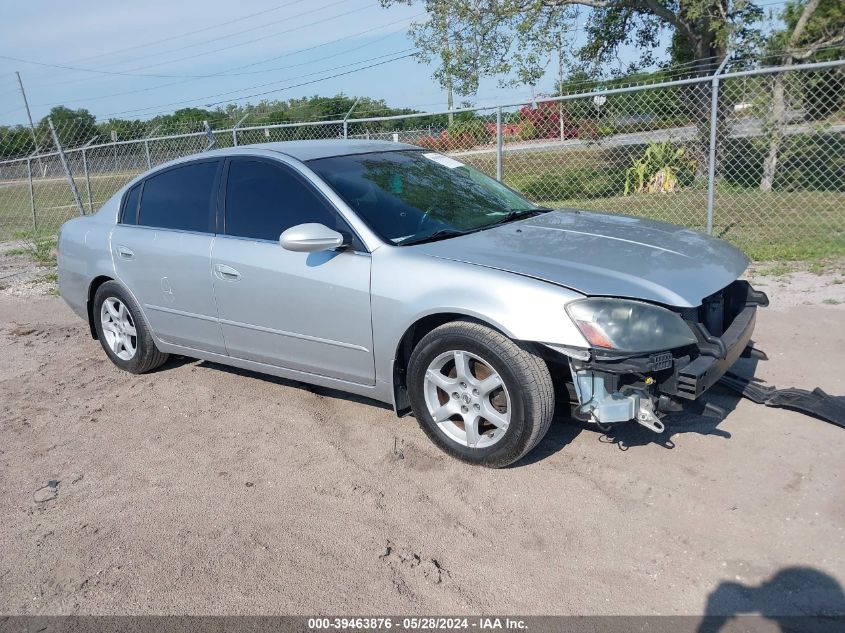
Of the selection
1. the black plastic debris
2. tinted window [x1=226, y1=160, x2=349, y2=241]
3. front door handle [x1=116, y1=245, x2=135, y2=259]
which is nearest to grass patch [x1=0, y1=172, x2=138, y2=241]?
front door handle [x1=116, y1=245, x2=135, y2=259]

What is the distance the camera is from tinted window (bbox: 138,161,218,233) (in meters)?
4.91

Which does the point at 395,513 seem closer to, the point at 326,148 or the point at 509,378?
the point at 509,378

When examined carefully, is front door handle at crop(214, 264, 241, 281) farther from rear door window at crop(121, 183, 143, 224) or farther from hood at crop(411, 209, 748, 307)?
hood at crop(411, 209, 748, 307)

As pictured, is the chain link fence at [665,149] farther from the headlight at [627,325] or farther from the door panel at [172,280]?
the headlight at [627,325]

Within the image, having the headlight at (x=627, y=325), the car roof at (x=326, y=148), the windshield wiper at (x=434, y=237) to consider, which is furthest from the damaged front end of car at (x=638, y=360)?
the car roof at (x=326, y=148)

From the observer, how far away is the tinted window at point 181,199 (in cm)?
491

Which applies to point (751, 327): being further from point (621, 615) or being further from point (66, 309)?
point (66, 309)

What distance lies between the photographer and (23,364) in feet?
20.4

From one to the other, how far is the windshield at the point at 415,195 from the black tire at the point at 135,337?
1928mm

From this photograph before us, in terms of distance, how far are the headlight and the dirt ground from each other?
0.72m

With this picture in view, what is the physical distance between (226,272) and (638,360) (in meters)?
2.59

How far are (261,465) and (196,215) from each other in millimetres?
1856

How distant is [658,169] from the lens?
14.2 m

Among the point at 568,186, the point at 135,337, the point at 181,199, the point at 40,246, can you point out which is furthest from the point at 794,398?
the point at 40,246
